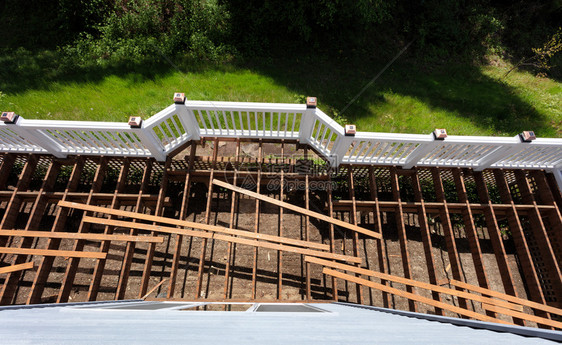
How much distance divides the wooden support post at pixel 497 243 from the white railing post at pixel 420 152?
1.92 m

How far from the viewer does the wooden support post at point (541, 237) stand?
18.5 feet

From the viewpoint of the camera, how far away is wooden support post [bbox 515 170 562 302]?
563 cm

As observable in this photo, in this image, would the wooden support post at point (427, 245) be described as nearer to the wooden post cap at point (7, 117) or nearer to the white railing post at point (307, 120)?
the white railing post at point (307, 120)

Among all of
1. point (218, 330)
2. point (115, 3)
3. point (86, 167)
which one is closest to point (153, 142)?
point (86, 167)

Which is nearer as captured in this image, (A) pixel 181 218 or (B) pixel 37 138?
(B) pixel 37 138

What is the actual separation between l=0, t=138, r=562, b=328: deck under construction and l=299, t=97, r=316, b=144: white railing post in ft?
1.85

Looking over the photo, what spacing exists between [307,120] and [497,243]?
555cm

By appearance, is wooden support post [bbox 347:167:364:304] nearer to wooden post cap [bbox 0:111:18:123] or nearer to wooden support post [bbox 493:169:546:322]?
wooden support post [bbox 493:169:546:322]

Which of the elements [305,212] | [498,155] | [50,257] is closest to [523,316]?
[498,155]

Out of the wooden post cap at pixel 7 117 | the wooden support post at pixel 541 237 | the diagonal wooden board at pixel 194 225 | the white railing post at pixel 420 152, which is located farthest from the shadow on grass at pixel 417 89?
the wooden post cap at pixel 7 117

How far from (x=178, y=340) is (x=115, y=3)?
1333 centimetres

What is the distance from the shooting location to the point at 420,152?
225 inches

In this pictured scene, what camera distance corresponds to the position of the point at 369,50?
35.5 feet

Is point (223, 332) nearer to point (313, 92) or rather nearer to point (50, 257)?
point (50, 257)
